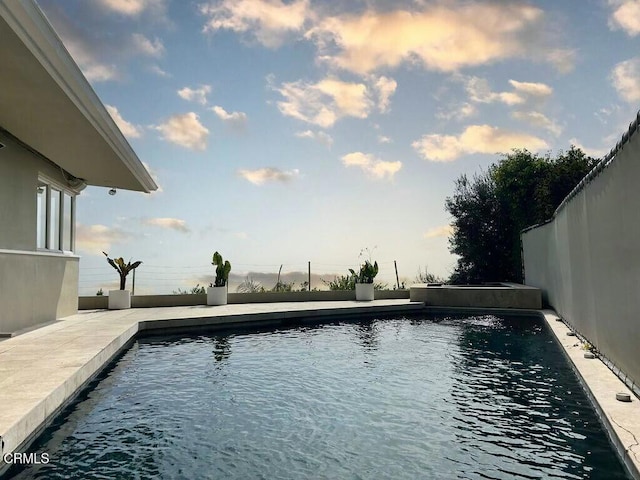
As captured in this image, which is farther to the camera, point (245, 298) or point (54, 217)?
point (245, 298)

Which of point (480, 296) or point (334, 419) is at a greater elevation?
point (480, 296)

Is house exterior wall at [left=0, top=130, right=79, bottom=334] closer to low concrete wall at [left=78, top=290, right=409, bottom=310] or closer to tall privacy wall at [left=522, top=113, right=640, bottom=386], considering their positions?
low concrete wall at [left=78, top=290, right=409, bottom=310]

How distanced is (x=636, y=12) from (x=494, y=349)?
5.25 m

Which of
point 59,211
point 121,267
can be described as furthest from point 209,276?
point 59,211

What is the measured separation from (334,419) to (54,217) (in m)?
8.35

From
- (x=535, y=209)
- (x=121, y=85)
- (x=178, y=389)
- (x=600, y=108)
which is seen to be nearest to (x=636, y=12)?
(x=600, y=108)

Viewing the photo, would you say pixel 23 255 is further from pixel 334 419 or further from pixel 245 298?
pixel 334 419

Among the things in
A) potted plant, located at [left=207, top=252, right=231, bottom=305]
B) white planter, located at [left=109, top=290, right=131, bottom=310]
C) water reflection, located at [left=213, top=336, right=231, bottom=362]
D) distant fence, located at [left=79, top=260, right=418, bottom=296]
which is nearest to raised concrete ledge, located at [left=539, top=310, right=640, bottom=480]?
water reflection, located at [left=213, top=336, right=231, bottom=362]

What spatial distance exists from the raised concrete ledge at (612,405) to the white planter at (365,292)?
7925 millimetres

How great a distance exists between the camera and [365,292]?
14.4 m

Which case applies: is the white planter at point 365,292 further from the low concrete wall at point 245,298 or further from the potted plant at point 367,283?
the low concrete wall at point 245,298

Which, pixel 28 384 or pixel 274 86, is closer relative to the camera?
pixel 28 384

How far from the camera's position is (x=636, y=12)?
23.8 ft

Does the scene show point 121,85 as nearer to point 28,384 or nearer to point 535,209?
point 28,384
